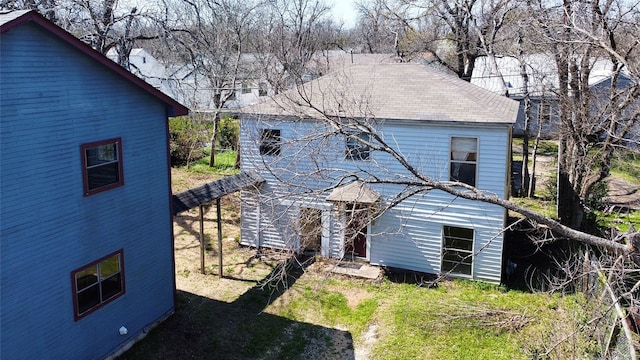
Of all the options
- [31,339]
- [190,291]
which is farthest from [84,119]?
[190,291]

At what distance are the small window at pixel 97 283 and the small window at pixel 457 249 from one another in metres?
9.27

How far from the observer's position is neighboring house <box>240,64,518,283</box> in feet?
47.1

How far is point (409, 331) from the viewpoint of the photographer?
12.4 m

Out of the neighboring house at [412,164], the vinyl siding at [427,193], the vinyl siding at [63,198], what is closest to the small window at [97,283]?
the vinyl siding at [63,198]

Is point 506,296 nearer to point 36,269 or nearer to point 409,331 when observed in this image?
point 409,331

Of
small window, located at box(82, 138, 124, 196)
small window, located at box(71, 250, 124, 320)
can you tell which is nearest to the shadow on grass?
small window, located at box(71, 250, 124, 320)

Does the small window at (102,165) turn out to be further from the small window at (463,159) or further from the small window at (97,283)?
→ the small window at (463,159)

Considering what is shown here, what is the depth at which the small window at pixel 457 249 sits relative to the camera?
1528cm

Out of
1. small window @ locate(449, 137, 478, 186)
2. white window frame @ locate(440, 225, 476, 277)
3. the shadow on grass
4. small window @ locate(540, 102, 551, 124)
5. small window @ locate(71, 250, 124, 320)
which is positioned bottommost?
the shadow on grass

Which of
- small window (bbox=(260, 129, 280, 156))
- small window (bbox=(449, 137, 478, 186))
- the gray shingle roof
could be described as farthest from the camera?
small window (bbox=(260, 129, 280, 156))

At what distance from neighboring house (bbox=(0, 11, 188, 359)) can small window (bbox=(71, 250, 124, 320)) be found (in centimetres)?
2

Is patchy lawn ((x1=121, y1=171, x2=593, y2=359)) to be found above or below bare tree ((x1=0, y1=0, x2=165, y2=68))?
below

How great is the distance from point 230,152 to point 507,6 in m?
17.8

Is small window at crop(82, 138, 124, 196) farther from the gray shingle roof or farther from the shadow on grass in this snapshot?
the gray shingle roof
